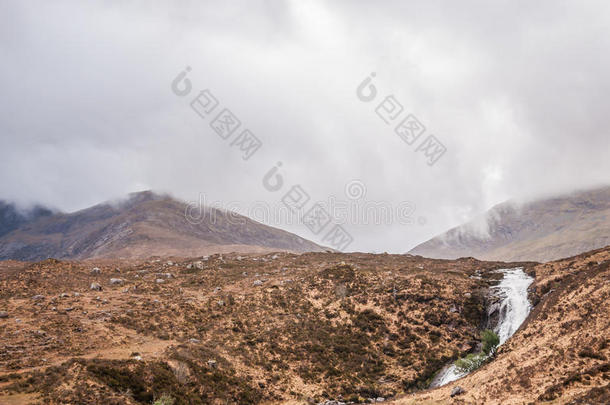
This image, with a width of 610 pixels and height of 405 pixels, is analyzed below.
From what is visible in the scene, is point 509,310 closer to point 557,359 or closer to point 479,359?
point 479,359

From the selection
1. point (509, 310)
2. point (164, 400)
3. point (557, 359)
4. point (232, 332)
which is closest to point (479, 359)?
point (557, 359)

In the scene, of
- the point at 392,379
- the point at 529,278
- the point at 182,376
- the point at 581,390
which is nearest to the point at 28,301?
the point at 182,376

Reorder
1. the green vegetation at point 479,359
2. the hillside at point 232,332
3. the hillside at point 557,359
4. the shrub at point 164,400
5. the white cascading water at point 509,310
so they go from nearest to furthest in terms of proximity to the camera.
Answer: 1. the hillside at point 557,359
2. the shrub at point 164,400
3. the hillside at point 232,332
4. the green vegetation at point 479,359
5. the white cascading water at point 509,310

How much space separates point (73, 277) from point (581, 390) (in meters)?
62.6

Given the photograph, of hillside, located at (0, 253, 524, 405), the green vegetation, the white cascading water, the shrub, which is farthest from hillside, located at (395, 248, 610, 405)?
the shrub

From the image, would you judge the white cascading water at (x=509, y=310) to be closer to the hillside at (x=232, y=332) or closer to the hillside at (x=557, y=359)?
the hillside at (x=232, y=332)

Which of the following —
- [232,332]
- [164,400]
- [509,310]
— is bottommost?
[509,310]

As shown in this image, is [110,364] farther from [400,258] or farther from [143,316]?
[400,258]

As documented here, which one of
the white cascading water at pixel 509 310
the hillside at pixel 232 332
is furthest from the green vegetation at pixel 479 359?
the hillside at pixel 232 332

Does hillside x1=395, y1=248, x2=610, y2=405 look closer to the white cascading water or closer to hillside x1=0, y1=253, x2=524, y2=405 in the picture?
the white cascading water

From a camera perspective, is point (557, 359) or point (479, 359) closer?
point (557, 359)

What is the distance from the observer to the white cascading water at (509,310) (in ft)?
128

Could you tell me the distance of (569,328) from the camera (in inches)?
1151

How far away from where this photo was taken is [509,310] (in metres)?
45.4
